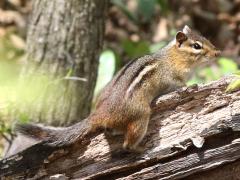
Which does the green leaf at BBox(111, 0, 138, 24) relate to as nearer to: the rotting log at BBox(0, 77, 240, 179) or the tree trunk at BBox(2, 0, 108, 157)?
the tree trunk at BBox(2, 0, 108, 157)

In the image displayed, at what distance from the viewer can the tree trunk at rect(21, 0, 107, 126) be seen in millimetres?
5008

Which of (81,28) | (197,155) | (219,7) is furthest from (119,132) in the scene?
(219,7)

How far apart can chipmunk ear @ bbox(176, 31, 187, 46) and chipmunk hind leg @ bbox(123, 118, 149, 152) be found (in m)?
0.93

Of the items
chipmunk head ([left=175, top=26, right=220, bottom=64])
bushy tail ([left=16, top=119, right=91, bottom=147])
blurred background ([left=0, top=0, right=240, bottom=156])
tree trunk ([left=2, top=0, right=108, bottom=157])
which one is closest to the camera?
bushy tail ([left=16, top=119, right=91, bottom=147])

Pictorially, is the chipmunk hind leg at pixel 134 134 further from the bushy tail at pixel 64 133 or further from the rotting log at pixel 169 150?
the bushy tail at pixel 64 133

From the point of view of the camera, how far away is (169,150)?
3.63 meters

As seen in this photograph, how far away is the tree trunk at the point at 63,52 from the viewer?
197 inches

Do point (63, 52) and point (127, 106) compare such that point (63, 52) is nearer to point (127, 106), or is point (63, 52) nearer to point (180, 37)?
point (180, 37)

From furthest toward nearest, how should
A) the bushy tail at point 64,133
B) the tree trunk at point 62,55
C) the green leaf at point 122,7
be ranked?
the green leaf at point 122,7, the tree trunk at point 62,55, the bushy tail at point 64,133

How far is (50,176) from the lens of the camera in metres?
3.77

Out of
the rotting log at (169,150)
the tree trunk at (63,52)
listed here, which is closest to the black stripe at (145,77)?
the rotting log at (169,150)

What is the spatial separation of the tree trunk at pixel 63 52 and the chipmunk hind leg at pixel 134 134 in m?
1.40

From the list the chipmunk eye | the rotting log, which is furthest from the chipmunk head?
the rotting log

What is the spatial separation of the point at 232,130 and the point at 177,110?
411mm
